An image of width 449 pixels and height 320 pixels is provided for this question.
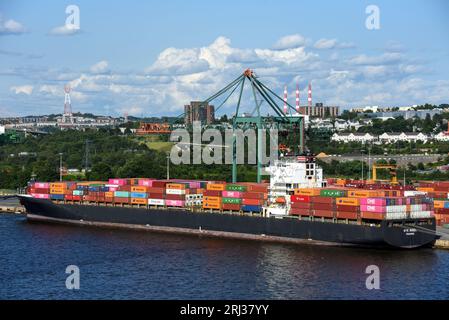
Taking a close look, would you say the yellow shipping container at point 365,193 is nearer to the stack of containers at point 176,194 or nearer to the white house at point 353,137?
the stack of containers at point 176,194

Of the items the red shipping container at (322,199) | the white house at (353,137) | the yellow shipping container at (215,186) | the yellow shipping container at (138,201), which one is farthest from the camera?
the white house at (353,137)

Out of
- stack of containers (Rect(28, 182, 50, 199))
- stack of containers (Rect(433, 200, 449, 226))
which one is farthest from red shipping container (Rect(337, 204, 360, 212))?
stack of containers (Rect(28, 182, 50, 199))

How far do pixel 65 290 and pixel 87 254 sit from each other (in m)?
11.0

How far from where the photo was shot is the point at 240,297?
4169 centimetres

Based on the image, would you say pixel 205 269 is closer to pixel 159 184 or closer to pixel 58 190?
pixel 159 184

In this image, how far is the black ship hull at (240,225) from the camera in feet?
179

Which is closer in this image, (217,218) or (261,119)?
(217,218)

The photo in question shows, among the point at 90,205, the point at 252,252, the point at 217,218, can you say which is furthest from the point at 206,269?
the point at 90,205

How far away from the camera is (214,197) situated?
214ft
